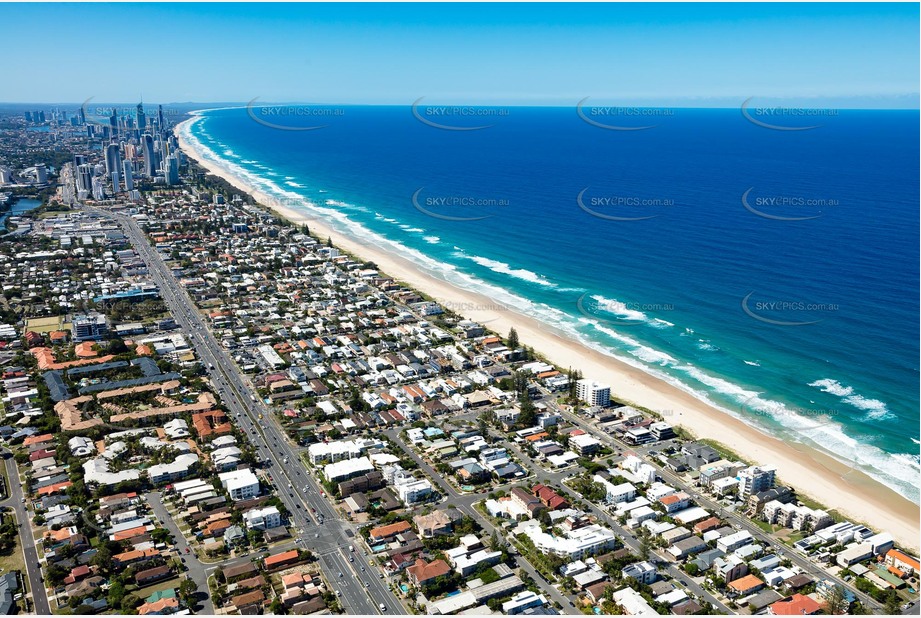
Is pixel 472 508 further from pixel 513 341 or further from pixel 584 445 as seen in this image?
pixel 513 341

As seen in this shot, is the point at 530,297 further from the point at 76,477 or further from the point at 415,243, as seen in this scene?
the point at 76,477

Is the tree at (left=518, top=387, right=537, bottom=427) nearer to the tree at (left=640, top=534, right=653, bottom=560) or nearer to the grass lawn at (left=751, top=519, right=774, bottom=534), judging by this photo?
the tree at (left=640, top=534, right=653, bottom=560)

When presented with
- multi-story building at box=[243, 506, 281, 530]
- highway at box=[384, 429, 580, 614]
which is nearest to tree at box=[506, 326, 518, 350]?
highway at box=[384, 429, 580, 614]

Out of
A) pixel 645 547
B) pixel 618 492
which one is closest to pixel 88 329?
pixel 618 492

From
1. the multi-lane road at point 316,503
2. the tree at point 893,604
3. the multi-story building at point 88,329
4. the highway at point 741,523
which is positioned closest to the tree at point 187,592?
the multi-lane road at point 316,503

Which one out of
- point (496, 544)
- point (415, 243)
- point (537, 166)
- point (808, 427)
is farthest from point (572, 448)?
point (537, 166)
